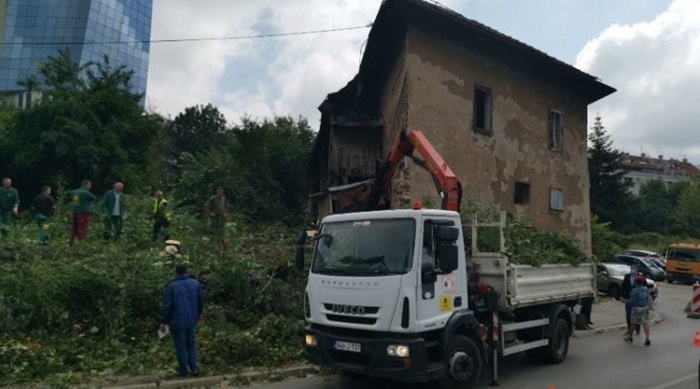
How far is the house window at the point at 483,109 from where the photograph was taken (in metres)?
18.3

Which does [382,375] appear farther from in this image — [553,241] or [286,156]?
[286,156]

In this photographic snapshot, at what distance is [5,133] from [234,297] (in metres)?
19.8

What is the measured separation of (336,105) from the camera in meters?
20.5

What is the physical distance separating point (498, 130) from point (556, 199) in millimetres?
4176

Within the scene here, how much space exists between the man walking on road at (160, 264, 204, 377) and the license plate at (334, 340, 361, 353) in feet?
7.85

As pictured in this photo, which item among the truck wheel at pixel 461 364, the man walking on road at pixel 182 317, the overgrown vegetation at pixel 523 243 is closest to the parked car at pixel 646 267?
the overgrown vegetation at pixel 523 243

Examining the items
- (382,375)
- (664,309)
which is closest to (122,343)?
(382,375)

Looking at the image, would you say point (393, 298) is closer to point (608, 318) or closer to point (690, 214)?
point (608, 318)

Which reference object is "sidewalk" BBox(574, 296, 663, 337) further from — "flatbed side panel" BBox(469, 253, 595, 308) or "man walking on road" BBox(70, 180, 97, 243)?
"man walking on road" BBox(70, 180, 97, 243)

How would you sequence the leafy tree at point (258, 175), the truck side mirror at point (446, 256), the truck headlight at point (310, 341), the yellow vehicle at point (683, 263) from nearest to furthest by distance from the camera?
the truck side mirror at point (446, 256) → the truck headlight at point (310, 341) → the leafy tree at point (258, 175) → the yellow vehicle at point (683, 263)

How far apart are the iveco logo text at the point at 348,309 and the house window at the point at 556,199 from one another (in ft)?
49.8

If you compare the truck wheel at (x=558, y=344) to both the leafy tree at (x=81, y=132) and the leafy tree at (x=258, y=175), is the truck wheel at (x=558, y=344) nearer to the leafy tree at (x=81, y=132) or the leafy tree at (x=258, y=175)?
the leafy tree at (x=258, y=175)

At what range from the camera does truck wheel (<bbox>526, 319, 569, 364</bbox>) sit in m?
9.84

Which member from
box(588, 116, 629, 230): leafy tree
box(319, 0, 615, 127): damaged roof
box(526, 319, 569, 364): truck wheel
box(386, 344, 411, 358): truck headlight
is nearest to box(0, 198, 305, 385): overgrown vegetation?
box(386, 344, 411, 358): truck headlight
